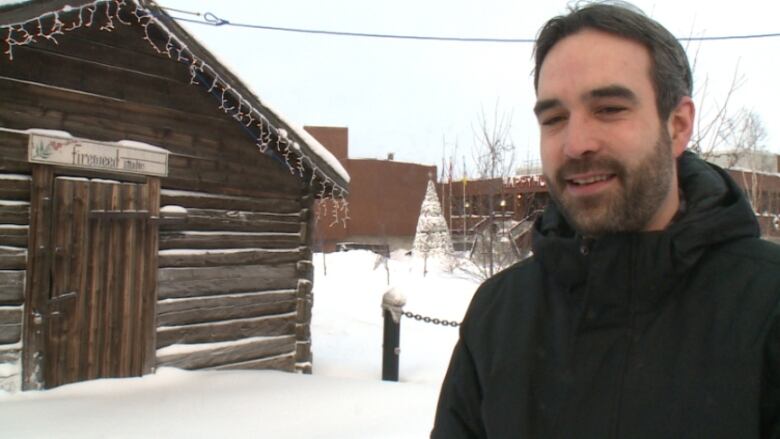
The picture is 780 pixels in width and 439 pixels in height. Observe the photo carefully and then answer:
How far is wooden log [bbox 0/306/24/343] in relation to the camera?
552 centimetres

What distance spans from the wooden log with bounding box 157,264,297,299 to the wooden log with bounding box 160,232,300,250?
0.28m

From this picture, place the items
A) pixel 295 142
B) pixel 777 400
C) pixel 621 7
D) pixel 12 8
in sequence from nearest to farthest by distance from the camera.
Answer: pixel 777 400
pixel 621 7
pixel 12 8
pixel 295 142

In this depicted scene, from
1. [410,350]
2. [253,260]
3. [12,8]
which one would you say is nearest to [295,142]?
[253,260]

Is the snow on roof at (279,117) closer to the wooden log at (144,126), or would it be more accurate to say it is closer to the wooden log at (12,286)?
the wooden log at (144,126)

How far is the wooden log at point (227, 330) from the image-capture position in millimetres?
6797

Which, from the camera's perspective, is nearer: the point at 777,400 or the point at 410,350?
the point at 777,400

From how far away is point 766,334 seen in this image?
3.89 ft

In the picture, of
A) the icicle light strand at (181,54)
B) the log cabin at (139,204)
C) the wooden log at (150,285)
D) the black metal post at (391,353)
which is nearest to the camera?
the icicle light strand at (181,54)

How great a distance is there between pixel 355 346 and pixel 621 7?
939cm

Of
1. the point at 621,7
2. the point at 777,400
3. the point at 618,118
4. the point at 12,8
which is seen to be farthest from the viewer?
the point at 12,8

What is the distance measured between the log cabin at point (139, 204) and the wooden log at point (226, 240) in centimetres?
2

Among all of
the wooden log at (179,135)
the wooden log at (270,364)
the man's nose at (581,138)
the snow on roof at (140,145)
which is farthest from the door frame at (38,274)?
the man's nose at (581,138)

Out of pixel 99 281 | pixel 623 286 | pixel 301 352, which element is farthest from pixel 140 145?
pixel 623 286

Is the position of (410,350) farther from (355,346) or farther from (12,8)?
(12,8)
